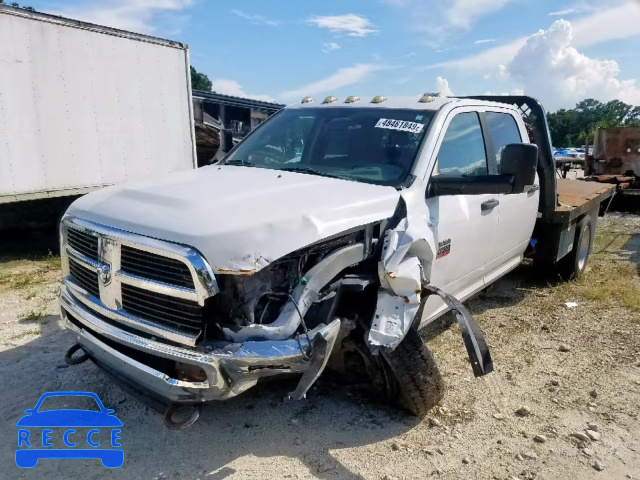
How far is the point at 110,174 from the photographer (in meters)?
8.27

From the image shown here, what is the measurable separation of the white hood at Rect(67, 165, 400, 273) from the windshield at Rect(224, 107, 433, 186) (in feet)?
0.94

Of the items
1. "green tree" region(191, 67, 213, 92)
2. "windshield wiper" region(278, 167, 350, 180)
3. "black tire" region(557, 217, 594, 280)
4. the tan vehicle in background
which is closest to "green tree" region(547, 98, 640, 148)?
"green tree" region(191, 67, 213, 92)

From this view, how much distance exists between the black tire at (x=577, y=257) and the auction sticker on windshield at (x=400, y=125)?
3.41 metres

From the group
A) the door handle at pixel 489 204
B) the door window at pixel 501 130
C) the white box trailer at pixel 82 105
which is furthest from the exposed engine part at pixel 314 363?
the white box trailer at pixel 82 105

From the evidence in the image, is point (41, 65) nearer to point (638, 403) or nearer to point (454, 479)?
point (454, 479)

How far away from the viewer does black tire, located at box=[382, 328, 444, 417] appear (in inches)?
124

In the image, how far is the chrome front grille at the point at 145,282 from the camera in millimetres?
2504

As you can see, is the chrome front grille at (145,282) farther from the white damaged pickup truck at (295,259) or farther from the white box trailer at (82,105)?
the white box trailer at (82,105)

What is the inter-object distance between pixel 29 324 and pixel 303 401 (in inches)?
112

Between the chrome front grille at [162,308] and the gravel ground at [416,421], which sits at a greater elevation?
the chrome front grille at [162,308]

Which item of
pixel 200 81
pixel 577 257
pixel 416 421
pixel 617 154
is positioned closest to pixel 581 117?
pixel 200 81

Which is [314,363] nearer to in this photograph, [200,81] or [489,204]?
[489,204]

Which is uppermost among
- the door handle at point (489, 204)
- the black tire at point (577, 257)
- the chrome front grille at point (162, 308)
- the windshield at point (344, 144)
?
the windshield at point (344, 144)

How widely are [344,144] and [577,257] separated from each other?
3830 mm
